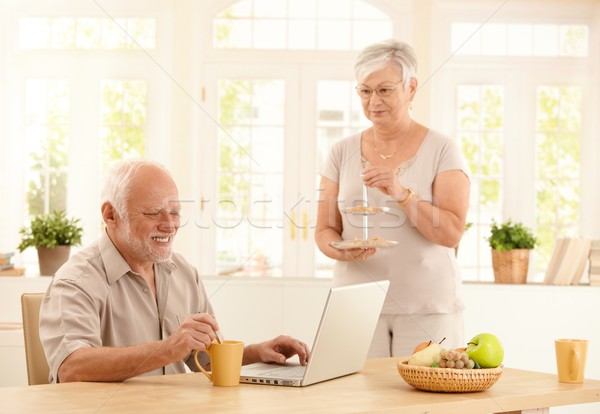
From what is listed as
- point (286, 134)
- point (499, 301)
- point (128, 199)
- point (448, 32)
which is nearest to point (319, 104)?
point (286, 134)

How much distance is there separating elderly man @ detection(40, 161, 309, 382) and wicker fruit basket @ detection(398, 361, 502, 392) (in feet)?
1.28

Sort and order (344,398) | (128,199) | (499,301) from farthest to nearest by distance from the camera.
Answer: (499,301) → (128,199) → (344,398)

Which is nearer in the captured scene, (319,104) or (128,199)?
(128,199)

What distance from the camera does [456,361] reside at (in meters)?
1.63

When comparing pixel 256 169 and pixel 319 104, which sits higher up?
pixel 319 104

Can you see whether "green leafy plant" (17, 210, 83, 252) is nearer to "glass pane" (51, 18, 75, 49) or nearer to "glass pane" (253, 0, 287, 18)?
"glass pane" (51, 18, 75, 49)

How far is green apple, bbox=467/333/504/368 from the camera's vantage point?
1647 millimetres

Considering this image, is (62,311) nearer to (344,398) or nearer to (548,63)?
(344,398)

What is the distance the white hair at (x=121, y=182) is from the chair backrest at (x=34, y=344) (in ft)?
0.99

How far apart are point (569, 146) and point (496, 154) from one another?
48 cm

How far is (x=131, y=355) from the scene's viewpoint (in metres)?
1.72

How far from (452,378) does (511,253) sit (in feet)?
8.71

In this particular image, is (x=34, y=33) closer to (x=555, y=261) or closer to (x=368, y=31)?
(x=368, y=31)

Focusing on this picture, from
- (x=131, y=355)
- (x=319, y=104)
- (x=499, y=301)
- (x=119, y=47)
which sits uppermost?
(x=119, y=47)
